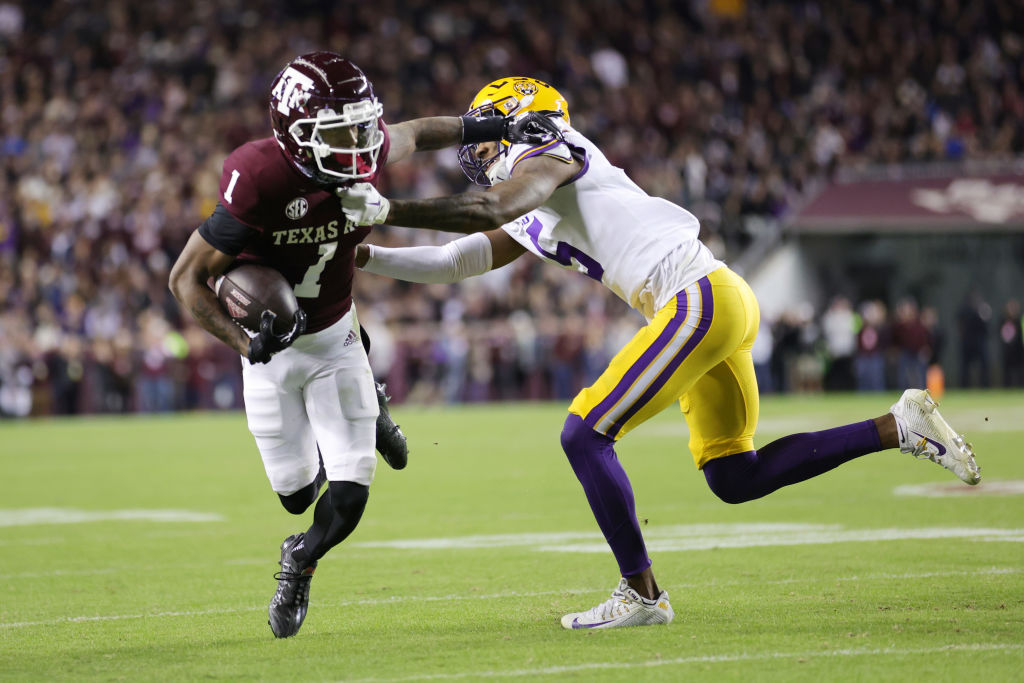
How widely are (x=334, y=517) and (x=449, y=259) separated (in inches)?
47.1

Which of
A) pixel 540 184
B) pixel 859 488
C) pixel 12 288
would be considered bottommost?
pixel 12 288

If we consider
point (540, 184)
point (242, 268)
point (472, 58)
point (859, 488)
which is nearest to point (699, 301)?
point (540, 184)

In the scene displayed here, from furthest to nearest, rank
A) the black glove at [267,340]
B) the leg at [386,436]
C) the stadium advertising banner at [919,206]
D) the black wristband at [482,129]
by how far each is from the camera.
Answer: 1. the stadium advertising banner at [919,206]
2. the leg at [386,436]
3. the black wristband at [482,129]
4. the black glove at [267,340]

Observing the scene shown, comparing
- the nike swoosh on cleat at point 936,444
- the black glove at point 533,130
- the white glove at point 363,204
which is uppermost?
the black glove at point 533,130

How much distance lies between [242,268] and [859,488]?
229 inches

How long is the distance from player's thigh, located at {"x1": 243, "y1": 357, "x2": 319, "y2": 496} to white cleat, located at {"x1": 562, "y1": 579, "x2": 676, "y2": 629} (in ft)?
3.46

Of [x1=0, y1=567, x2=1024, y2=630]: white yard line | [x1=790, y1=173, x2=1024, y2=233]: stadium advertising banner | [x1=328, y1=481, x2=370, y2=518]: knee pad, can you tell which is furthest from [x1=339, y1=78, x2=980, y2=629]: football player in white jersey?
[x1=790, y1=173, x2=1024, y2=233]: stadium advertising banner

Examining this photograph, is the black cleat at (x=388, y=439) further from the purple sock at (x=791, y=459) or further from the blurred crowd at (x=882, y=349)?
the blurred crowd at (x=882, y=349)

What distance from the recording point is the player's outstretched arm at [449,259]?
17.7 feet

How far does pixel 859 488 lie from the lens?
30.5 ft

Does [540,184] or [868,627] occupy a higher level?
[540,184]

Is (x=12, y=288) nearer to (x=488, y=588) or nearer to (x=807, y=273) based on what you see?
(x=807, y=273)

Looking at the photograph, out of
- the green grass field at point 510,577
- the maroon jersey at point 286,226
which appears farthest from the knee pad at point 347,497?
the maroon jersey at point 286,226

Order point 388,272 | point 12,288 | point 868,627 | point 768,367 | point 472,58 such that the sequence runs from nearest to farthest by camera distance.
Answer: point 868,627, point 388,272, point 12,288, point 768,367, point 472,58
